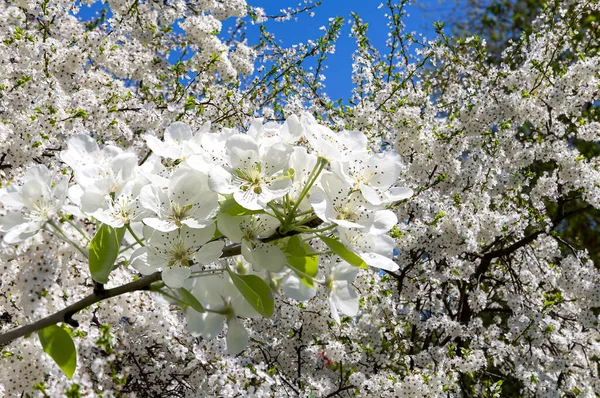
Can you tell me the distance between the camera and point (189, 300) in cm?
96

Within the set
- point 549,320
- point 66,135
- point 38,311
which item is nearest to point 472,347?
point 549,320

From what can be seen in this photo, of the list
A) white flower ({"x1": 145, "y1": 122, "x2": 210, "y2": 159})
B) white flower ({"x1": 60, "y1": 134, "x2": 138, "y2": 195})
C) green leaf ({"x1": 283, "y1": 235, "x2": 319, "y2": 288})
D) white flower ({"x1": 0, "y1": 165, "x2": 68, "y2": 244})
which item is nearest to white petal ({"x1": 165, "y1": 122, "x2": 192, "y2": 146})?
white flower ({"x1": 145, "y1": 122, "x2": 210, "y2": 159})

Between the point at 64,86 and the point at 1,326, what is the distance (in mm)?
1957

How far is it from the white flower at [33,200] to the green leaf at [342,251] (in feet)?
1.57

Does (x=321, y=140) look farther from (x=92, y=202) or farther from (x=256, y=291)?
(x=92, y=202)

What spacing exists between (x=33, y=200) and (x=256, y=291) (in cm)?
44

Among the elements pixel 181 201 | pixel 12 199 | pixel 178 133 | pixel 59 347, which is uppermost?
pixel 178 133

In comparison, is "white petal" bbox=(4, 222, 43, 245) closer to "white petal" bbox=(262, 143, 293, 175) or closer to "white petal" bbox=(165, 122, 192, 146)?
"white petal" bbox=(165, 122, 192, 146)

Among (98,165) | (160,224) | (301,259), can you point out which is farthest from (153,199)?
(301,259)

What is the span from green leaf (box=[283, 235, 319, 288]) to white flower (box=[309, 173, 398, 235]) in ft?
0.29

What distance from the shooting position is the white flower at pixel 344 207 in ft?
2.91

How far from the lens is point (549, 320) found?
182 inches

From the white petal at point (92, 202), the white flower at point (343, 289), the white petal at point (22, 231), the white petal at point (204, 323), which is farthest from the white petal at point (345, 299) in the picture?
the white petal at point (22, 231)

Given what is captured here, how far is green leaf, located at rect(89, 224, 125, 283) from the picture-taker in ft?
3.10
